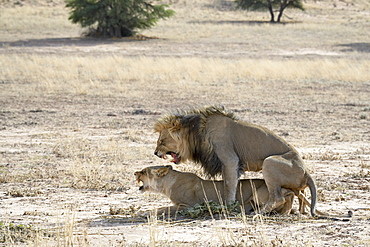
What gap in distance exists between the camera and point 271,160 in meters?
6.31

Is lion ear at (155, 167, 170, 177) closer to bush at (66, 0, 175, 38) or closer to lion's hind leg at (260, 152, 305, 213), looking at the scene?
lion's hind leg at (260, 152, 305, 213)

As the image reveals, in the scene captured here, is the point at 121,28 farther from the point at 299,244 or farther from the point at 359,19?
the point at 299,244

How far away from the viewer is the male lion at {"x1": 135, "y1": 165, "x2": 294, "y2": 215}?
21.0ft

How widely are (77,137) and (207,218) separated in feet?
19.6

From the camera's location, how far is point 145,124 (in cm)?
1341

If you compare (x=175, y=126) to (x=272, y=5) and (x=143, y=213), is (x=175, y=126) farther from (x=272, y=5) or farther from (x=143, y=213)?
(x=272, y=5)

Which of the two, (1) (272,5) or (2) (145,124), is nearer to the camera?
(2) (145,124)

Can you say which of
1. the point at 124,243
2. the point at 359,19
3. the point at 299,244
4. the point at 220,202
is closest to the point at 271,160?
the point at 220,202

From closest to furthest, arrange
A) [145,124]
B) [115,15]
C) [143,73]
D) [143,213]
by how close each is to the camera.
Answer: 1. [143,213]
2. [145,124]
3. [143,73]
4. [115,15]

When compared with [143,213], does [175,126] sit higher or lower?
higher

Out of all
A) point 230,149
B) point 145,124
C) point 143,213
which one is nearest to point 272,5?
point 145,124

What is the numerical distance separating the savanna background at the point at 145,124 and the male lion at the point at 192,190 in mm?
338

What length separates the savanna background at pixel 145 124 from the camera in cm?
565

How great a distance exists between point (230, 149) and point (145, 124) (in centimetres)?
688
